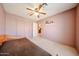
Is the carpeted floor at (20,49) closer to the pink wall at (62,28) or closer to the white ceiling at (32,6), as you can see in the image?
the pink wall at (62,28)

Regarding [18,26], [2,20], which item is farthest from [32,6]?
[2,20]

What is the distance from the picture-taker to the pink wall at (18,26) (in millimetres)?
1578

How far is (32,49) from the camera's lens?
1538 millimetres

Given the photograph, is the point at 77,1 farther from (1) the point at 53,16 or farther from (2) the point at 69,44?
(2) the point at 69,44

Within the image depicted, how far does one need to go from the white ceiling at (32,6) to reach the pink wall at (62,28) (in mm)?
57

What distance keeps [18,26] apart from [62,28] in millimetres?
573

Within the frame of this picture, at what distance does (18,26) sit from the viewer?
1.59 m

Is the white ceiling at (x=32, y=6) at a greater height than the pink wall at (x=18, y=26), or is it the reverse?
the white ceiling at (x=32, y=6)

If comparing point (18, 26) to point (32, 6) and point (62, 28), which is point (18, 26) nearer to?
point (32, 6)

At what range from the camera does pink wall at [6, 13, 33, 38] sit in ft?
5.18

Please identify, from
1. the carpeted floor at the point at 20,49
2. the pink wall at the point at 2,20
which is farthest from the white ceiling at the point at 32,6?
the carpeted floor at the point at 20,49

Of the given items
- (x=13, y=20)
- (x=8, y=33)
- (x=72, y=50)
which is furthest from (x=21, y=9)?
(x=72, y=50)

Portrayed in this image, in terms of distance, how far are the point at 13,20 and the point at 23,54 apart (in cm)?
45

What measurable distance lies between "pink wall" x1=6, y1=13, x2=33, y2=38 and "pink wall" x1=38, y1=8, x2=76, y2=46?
0.54ft
